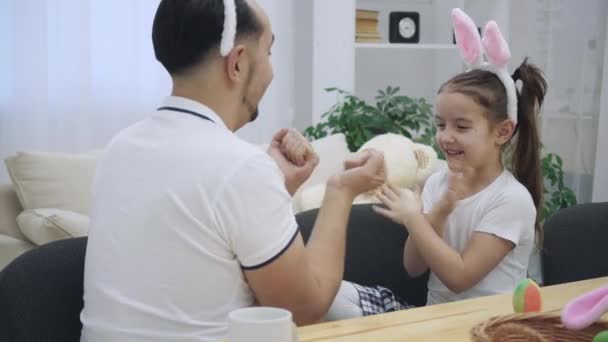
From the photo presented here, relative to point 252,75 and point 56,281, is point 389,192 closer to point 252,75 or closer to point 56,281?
point 252,75

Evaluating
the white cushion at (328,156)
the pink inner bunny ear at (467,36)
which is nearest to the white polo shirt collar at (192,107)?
the pink inner bunny ear at (467,36)

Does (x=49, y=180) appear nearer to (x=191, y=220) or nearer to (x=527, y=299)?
(x=191, y=220)

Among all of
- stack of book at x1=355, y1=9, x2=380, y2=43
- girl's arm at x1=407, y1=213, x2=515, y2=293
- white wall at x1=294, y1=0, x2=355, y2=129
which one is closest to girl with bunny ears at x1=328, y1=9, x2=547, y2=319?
girl's arm at x1=407, y1=213, x2=515, y2=293

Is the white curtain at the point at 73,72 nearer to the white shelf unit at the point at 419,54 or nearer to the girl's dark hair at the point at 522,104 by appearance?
the white shelf unit at the point at 419,54

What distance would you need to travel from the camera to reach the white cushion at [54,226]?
256 cm

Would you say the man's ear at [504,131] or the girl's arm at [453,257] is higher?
the man's ear at [504,131]

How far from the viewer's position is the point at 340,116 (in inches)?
144

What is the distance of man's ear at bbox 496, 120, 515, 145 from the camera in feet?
6.07

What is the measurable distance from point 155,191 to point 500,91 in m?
1.02

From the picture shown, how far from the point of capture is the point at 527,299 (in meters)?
1.17

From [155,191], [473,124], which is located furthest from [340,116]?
[155,191]

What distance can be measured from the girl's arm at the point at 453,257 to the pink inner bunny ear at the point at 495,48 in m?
0.45

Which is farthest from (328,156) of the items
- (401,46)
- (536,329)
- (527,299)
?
(536,329)

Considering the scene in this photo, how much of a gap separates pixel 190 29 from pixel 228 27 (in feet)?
0.20
